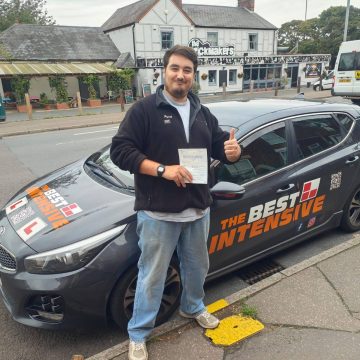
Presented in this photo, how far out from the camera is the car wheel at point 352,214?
3885mm

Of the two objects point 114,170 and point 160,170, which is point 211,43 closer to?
point 114,170

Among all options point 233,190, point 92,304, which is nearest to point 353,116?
point 233,190

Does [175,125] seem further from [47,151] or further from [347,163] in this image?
[47,151]

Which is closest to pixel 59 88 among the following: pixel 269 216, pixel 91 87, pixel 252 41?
pixel 91 87

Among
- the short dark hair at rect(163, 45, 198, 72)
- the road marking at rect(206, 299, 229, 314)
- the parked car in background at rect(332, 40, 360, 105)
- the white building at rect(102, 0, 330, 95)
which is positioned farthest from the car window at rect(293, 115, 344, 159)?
the white building at rect(102, 0, 330, 95)

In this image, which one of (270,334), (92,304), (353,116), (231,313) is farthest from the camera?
(353,116)

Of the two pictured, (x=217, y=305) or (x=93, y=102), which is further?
(x=93, y=102)

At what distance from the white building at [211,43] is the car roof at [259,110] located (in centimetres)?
2205

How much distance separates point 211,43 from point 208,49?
1.18 meters

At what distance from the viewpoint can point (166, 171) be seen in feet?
6.42

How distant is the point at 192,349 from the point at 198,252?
0.63m

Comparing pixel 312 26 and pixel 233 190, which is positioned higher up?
pixel 312 26

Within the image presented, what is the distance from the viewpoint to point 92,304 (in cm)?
235

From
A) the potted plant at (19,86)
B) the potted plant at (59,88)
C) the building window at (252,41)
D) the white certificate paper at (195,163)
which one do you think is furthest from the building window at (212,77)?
the white certificate paper at (195,163)
